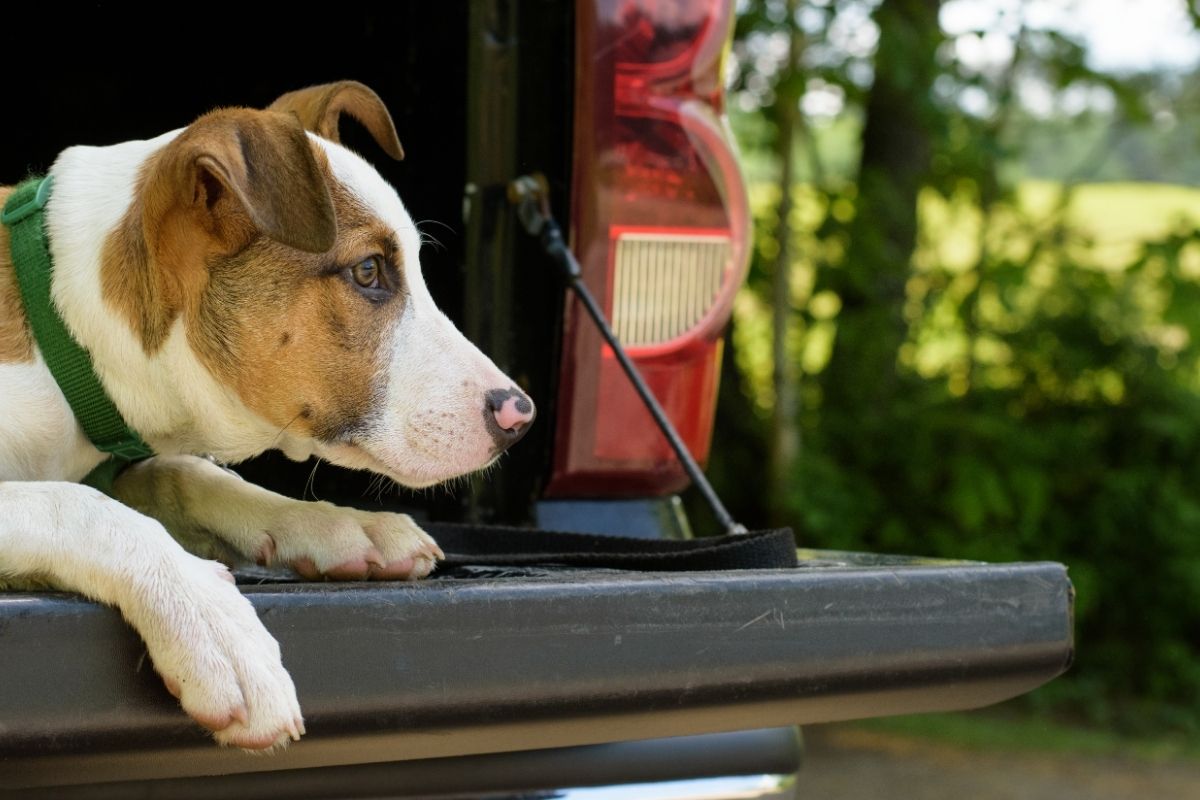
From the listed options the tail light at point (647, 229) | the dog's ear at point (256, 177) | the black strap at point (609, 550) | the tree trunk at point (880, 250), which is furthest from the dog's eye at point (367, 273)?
the tree trunk at point (880, 250)

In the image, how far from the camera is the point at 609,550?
2.58 meters

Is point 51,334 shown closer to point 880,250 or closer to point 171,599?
point 171,599

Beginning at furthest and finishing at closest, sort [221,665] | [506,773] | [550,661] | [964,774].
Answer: [964,774]
[506,773]
[550,661]
[221,665]

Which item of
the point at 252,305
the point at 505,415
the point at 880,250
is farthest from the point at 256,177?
the point at 880,250

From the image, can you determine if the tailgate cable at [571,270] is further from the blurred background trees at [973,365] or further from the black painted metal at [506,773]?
the blurred background trees at [973,365]

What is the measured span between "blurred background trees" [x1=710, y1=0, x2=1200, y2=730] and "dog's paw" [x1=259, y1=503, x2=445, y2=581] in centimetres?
400

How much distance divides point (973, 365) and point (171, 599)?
5367 millimetres

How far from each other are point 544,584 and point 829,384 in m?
4.81

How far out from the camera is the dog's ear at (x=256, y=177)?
2.01m

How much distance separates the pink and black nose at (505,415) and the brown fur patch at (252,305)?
17cm

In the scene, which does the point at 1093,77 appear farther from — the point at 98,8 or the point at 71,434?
the point at 71,434

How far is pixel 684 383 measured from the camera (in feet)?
9.67

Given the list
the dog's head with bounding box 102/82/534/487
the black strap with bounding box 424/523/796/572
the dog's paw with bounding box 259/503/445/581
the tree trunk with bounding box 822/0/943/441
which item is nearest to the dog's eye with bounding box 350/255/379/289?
the dog's head with bounding box 102/82/534/487

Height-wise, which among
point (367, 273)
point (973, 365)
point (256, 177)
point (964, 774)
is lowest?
point (964, 774)
